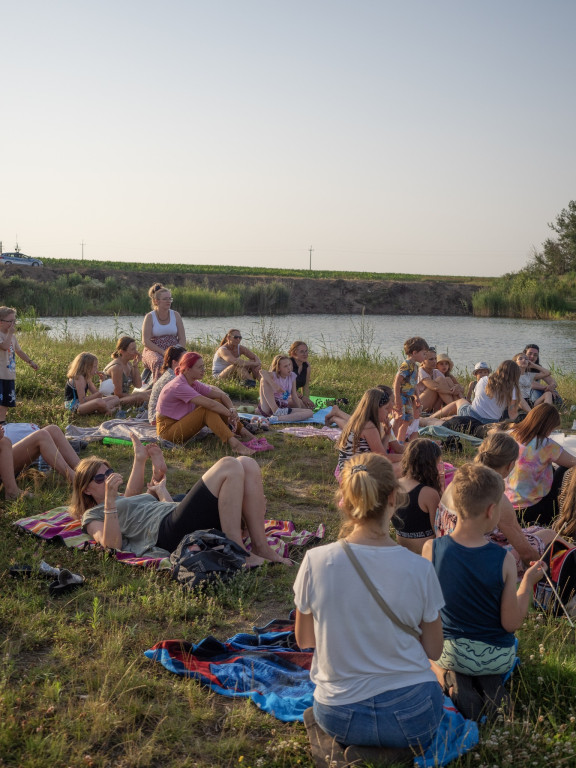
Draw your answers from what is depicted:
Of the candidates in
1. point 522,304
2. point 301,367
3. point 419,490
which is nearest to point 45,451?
point 419,490

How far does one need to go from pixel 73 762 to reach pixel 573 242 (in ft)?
176

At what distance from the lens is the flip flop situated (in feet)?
13.7

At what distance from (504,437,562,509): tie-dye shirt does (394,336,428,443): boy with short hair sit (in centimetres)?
279

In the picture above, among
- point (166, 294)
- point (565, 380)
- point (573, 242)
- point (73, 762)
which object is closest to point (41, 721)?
point (73, 762)

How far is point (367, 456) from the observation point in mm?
2889

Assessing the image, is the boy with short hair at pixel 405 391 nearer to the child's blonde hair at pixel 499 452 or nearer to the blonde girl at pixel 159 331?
the blonde girl at pixel 159 331

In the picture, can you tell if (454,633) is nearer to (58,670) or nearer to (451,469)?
(58,670)

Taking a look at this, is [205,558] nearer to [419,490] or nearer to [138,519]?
[138,519]

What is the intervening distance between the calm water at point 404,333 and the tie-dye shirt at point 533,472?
10.3 metres

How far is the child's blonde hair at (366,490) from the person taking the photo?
2.69 m

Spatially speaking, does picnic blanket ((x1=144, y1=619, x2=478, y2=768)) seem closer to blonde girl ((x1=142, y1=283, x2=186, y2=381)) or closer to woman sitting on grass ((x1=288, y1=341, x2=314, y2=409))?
blonde girl ((x1=142, y1=283, x2=186, y2=381))

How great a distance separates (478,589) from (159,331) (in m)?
7.21

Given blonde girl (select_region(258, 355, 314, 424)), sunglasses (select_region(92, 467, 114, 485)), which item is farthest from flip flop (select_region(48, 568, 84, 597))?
blonde girl (select_region(258, 355, 314, 424))

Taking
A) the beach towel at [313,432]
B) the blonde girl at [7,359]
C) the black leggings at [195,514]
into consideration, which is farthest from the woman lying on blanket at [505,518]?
the blonde girl at [7,359]
